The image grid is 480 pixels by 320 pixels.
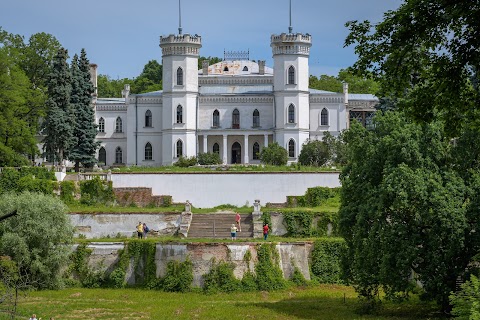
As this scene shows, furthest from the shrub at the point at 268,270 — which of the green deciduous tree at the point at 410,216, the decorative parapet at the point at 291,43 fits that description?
the decorative parapet at the point at 291,43

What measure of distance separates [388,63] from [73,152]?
3917cm

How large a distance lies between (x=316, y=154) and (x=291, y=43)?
10978mm

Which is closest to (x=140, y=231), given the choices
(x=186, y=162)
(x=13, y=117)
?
(x=13, y=117)

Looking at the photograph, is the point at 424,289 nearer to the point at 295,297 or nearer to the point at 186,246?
the point at 295,297

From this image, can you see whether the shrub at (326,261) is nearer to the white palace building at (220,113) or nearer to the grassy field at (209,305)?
the grassy field at (209,305)

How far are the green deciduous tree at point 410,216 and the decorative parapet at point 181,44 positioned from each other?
126ft

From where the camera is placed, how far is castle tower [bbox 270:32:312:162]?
64875mm

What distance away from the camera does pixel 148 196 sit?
147ft

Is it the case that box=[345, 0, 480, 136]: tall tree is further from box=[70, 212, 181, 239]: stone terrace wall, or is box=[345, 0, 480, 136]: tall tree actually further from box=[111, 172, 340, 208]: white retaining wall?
box=[111, 172, 340, 208]: white retaining wall

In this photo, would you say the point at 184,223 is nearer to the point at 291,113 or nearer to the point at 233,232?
the point at 233,232

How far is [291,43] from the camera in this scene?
2574 inches

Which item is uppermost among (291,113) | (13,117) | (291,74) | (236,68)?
(236,68)

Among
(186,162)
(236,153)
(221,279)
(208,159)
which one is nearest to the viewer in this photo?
(221,279)

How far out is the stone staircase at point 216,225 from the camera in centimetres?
3874
